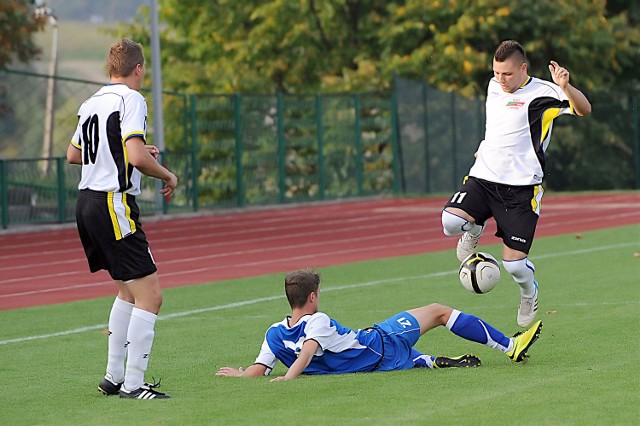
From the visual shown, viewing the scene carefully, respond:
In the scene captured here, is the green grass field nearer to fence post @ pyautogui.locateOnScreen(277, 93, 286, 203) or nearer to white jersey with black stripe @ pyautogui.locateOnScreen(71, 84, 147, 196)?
white jersey with black stripe @ pyautogui.locateOnScreen(71, 84, 147, 196)

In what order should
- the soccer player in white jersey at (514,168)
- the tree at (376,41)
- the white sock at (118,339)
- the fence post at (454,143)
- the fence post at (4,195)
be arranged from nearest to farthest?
1. the white sock at (118,339)
2. the soccer player in white jersey at (514,168)
3. the fence post at (4,195)
4. the fence post at (454,143)
5. the tree at (376,41)

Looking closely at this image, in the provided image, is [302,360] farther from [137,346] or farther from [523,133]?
[523,133]

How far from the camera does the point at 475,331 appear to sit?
8.83 meters

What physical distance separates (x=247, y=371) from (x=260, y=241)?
1381 centimetres

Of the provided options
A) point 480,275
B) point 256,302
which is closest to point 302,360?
point 480,275

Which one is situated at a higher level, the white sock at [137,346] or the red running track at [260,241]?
the white sock at [137,346]

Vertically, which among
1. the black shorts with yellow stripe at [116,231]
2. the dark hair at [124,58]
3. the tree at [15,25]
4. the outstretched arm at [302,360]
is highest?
the tree at [15,25]

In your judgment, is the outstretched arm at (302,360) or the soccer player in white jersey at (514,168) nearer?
the outstretched arm at (302,360)

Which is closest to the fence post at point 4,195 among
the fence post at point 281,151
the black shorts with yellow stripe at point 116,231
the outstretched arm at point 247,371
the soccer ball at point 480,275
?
the fence post at point 281,151

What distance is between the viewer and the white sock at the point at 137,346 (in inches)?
308

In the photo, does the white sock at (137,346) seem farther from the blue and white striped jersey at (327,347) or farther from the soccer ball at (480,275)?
the soccer ball at (480,275)

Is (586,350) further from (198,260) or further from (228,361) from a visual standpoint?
(198,260)

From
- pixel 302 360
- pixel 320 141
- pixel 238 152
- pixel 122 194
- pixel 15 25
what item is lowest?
pixel 302 360

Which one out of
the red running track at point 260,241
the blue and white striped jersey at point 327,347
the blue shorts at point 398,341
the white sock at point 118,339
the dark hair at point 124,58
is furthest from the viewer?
the red running track at point 260,241
